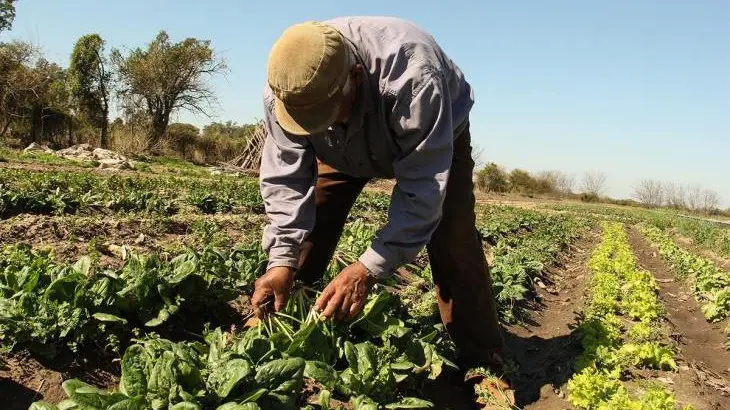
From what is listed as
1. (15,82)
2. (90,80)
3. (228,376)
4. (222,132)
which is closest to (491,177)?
(222,132)

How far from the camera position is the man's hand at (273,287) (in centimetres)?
303

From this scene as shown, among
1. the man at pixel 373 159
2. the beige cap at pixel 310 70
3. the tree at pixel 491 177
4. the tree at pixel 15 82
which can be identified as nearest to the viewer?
the beige cap at pixel 310 70

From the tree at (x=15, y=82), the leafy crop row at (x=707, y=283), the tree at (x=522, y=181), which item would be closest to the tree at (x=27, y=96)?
the tree at (x=15, y=82)

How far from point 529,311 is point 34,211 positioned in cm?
600

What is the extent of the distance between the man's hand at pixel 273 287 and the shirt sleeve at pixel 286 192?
0.04 meters

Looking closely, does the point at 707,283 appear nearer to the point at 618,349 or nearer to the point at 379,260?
the point at 618,349

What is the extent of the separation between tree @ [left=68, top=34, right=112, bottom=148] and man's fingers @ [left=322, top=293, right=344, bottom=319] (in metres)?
30.7

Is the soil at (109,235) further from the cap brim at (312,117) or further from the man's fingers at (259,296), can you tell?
the cap brim at (312,117)

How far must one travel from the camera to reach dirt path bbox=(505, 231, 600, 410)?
387 cm

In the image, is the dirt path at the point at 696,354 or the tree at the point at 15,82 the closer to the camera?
the dirt path at the point at 696,354

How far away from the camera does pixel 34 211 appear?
7477 mm

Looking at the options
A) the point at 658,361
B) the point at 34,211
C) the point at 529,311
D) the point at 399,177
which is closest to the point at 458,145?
the point at 399,177

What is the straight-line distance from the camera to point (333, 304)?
2850 millimetres

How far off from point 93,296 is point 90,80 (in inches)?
1258
